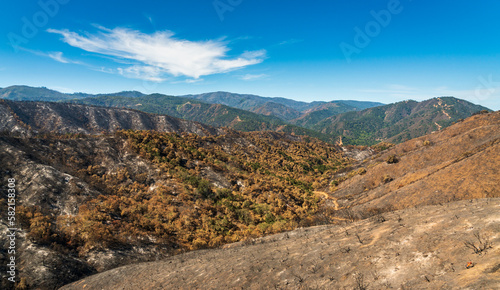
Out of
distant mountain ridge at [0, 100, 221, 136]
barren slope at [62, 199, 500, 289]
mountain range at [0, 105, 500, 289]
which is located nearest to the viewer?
barren slope at [62, 199, 500, 289]

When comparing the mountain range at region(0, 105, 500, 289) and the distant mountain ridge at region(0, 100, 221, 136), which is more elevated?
the distant mountain ridge at region(0, 100, 221, 136)

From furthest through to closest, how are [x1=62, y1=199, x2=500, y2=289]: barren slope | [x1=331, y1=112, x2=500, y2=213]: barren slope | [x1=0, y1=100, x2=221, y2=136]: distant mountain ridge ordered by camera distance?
[x1=0, y1=100, x2=221, y2=136]: distant mountain ridge
[x1=331, y1=112, x2=500, y2=213]: barren slope
[x1=62, y1=199, x2=500, y2=289]: barren slope

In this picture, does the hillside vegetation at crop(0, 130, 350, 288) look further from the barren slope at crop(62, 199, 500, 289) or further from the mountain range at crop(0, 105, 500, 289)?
the barren slope at crop(62, 199, 500, 289)

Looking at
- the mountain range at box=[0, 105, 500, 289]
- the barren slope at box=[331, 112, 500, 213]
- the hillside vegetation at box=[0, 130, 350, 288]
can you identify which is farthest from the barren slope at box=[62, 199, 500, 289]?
the barren slope at box=[331, 112, 500, 213]

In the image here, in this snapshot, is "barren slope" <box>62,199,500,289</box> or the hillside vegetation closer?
"barren slope" <box>62,199,500,289</box>

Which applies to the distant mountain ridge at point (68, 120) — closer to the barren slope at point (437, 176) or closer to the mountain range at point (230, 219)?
the mountain range at point (230, 219)

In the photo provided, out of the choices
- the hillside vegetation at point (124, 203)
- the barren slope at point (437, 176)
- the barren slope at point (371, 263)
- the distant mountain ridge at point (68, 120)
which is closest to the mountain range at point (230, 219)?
the barren slope at point (371, 263)

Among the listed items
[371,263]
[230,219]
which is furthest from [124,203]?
[371,263]

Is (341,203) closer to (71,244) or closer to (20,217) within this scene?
(71,244)
